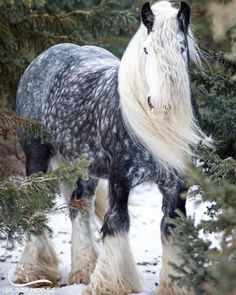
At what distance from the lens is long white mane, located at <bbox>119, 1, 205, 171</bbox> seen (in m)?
4.48

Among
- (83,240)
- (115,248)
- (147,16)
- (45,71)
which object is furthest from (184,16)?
(83,240)

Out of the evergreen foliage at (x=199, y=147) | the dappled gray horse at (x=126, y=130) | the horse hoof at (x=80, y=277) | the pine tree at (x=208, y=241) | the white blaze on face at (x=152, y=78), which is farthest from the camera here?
the horse hoof at (x=80, y=277)

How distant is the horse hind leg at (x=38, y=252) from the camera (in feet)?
20.0

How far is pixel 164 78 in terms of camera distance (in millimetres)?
4461

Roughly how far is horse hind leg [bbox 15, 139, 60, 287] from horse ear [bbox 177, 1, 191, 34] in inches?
86.5

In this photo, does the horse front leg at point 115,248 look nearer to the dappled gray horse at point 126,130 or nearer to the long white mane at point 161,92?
the dappled gray horse at point 126,130

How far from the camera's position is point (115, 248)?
5004 millimetres

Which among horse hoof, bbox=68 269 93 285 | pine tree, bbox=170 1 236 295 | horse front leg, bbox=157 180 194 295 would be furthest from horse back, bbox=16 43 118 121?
pine tree, bbox=170 1 236 295

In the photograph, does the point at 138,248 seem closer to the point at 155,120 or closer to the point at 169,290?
the point at 169,290

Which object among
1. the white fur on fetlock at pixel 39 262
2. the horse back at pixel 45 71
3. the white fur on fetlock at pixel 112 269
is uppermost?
the horse back at pixel 45 71

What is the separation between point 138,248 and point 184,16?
351 cm

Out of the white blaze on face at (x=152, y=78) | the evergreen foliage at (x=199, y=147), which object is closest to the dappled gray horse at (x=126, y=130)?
the white blaze on face at (x=152, y=78)

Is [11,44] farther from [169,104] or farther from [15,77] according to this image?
[169,104]

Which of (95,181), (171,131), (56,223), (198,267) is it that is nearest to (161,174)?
(171,131)
